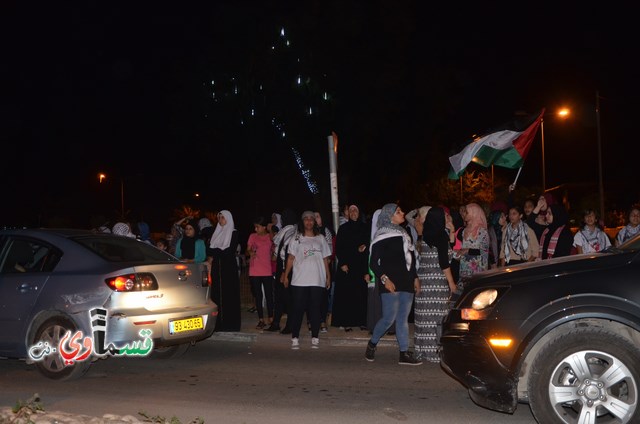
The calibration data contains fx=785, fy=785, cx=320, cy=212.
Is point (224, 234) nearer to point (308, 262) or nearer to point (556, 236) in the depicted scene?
point (308, 262)

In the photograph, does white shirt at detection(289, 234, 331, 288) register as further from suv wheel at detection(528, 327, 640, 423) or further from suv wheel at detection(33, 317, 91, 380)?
suv wheel at detection(528, 327, 640, 423)

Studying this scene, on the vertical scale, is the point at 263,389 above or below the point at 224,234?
below

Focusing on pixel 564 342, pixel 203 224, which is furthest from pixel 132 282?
pixel 203 224

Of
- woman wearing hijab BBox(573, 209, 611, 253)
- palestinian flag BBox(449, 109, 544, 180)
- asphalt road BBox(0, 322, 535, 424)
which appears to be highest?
palestinian flag BBox(449, 109, 544, 180)

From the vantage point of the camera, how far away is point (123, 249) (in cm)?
904

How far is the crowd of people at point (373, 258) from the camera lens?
8930 mm

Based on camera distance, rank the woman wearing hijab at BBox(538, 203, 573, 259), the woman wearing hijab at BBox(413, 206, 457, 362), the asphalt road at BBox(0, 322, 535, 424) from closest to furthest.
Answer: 1. the asphalt road at BBox(0, 322, 535, 424)
2. the woman wearing hijab at BBox(413, 206, 457, 362)
3. the woman wearing hijab at BBox(538, 203, 573, 259)

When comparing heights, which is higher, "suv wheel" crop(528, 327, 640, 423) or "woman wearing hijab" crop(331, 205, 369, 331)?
"woman wearing hijab" crop(331, 205, 369, 331)

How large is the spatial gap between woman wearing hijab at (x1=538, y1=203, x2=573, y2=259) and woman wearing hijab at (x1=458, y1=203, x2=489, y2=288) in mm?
1191

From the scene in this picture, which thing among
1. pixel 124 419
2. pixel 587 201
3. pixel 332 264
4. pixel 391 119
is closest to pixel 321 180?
pixel 391 119

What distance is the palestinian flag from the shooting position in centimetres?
1367

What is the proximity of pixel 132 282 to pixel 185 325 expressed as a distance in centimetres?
82

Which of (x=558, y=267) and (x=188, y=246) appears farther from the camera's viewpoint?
(x=188, y=246)

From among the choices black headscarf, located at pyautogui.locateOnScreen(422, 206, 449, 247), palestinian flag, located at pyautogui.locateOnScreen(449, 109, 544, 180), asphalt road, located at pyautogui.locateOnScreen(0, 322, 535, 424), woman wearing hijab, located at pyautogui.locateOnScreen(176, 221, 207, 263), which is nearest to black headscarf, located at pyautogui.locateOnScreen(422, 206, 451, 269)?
black headscarf, located at pyautogui.locateOnScreen(422, 206, 449, 247)
